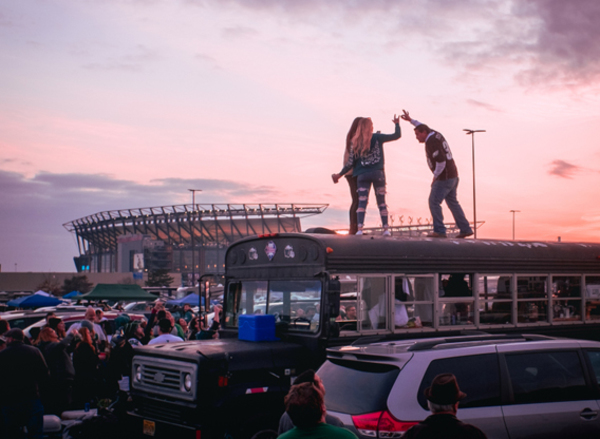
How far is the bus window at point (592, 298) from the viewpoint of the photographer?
11.1 meters

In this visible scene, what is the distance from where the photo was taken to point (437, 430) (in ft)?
13.7

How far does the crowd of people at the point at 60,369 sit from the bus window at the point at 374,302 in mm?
2821

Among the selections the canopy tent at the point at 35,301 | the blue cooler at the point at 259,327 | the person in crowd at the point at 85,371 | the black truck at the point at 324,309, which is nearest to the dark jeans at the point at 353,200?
the black truck at the point at 324,309

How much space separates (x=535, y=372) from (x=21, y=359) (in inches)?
241

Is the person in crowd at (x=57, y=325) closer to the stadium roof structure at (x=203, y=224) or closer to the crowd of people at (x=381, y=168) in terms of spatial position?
the crowd of people at (x=381, y=168)

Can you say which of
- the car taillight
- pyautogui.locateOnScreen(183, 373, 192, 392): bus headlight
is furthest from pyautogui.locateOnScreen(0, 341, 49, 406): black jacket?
the car taillight

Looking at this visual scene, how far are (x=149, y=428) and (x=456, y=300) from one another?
4360 millimetres

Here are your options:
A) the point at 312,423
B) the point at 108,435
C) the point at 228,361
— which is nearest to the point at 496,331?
the point at 228,361

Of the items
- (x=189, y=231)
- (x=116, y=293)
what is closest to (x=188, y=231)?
(x=189, y=231)

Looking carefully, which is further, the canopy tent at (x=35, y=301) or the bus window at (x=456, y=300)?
the canopy tent at (x=35, y=301)

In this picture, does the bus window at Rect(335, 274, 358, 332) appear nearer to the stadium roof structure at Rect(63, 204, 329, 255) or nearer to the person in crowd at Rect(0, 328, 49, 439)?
the person in crowd at Rect(0, 328, 49, 439)

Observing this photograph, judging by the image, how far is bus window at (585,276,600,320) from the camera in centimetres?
1105

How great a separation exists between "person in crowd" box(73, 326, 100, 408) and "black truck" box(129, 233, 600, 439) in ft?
9.28

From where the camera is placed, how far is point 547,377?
20.7 feet
